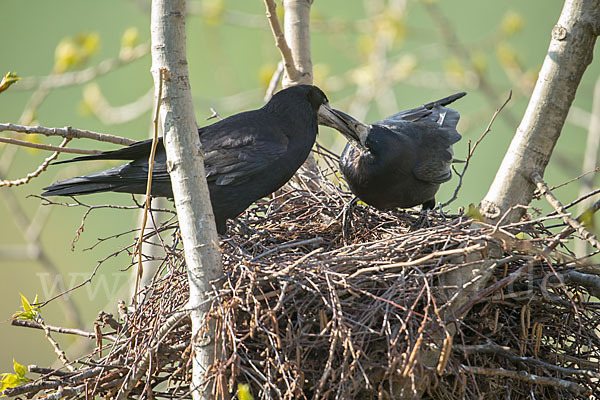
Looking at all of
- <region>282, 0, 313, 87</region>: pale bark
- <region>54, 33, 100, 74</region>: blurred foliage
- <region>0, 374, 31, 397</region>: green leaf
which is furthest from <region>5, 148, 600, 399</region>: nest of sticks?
<region>54, 33, 100, 74</region>: blurred foliage

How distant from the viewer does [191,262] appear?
8.11 ft

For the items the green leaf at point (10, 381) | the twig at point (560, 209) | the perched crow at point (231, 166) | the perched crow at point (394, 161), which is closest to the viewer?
the twig at point (560, 209)

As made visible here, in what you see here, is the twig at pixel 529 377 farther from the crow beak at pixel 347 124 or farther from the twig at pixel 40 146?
the twig at pixel 40 146

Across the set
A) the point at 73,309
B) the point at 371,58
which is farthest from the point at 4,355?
the point at 371,58

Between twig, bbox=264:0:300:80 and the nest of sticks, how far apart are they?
4.14ft

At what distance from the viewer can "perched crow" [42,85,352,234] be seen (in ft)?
11.0

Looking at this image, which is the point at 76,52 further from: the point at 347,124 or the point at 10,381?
the point at 10,381

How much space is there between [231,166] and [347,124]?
84 cm

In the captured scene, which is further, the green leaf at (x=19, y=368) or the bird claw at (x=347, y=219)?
the bird claw at (x=347, y=219)

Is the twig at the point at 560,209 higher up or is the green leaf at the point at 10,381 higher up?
the twig at the point at 560,209

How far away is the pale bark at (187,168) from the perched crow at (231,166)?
0.95 m

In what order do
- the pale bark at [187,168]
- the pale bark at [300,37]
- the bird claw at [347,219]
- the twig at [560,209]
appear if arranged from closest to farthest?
1. the twig at [560,209]
2. the pale bark at [187,168]
3. the bird claw at [347,219]
4. the pale bark at [300,37]

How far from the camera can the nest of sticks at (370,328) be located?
2447 millimetres

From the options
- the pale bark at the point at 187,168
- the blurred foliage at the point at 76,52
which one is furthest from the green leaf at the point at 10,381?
the blurred foliage at the point at 76,52
